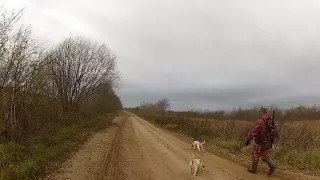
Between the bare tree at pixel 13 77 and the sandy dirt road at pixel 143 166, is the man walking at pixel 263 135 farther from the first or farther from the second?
the bare tree at pixel 13 77

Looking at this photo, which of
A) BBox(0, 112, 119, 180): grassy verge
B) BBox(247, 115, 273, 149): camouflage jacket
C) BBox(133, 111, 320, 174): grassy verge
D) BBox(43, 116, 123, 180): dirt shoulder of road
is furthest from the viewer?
BBox(133, 111, 320, 174): grassy verge

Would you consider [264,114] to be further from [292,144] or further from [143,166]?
[292,144]

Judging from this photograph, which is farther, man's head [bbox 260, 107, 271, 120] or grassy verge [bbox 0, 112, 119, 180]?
man's head [bbox 260, 107, 271, 120]

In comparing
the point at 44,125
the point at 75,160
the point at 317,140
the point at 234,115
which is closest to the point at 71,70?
Answer: the point at 234,115

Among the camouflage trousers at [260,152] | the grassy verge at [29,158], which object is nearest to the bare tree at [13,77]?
the grassy verge at [29,158]

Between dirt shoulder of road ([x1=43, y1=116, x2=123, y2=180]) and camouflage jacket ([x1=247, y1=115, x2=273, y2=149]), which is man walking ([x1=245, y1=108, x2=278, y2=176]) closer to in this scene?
camouflage jacket ([x1=247, y1=115, x2=273, y2=149])

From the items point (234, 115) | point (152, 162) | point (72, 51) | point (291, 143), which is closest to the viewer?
point (152, 162)

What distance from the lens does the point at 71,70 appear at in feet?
137

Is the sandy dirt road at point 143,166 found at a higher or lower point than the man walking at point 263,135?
lower

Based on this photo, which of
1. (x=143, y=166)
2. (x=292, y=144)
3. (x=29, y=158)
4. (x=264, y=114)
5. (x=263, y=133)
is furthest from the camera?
(x=292, y=144)

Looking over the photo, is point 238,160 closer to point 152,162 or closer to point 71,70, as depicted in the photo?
point 152,162

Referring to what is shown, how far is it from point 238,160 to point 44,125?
9.08m

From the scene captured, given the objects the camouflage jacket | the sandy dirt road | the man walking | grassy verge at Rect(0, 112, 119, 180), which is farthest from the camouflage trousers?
grassy verge at Rect(0, 112, 119, 180)

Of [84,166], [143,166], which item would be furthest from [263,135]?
[84,166]
